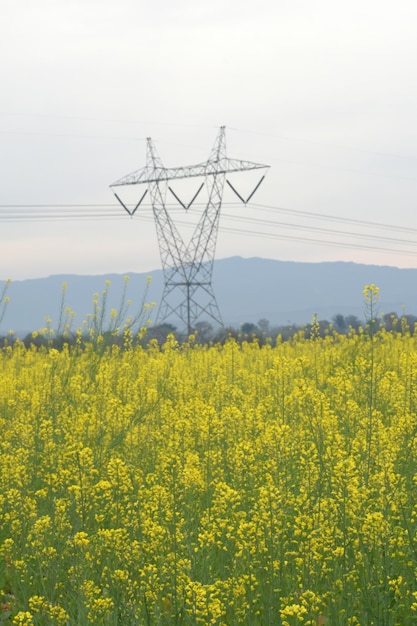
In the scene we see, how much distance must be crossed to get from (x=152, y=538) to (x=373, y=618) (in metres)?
1.11

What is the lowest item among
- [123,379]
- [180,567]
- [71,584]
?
[71,584]

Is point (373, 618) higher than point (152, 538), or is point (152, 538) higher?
point (152, 538)

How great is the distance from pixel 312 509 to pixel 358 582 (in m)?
0.49

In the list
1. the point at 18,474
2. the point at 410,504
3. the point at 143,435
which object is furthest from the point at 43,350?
the point at 410,504

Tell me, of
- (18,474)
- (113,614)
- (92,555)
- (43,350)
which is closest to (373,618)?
(113,614)

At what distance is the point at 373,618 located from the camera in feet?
11.6

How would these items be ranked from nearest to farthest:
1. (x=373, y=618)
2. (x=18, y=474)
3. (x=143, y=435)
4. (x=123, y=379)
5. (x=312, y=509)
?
(x=373, y=618) → (x=312, y=509) → (x=18, y=474) → (x=143, y=435) → (x=123, y=379)

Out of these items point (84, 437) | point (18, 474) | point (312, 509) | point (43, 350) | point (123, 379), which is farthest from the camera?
point (43, 350)

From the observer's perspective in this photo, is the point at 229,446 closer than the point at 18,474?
No

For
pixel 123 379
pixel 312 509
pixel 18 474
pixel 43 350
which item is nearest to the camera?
pixel 312 509

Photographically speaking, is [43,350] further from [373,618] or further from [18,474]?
[373,618]

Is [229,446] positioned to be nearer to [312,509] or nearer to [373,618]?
[312,509]

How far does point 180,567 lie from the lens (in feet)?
11.8

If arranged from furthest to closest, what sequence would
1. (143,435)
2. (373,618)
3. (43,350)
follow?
(43,350) < (143,435) < (373,618)
